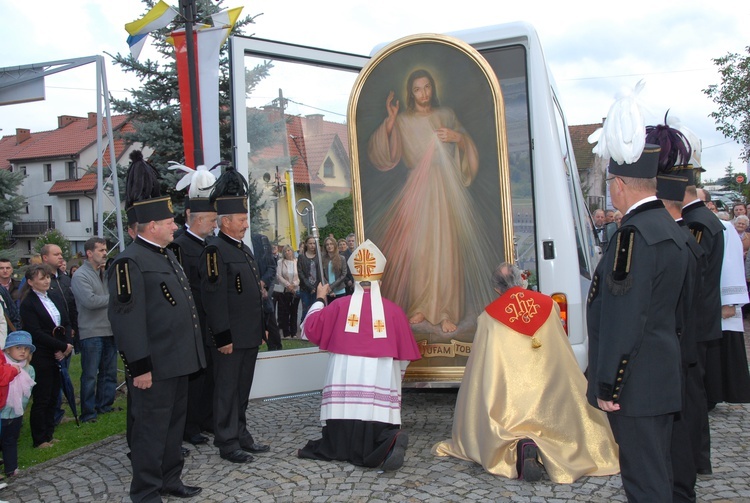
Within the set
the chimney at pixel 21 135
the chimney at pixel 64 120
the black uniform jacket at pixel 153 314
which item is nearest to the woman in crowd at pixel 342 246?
the black uniform jacket at pixel 153 314

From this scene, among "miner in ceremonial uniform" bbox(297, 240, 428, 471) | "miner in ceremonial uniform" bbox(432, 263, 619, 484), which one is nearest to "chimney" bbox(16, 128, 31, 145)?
"miner in ceremonial uniform" bbox(297, 240, 428, 471)

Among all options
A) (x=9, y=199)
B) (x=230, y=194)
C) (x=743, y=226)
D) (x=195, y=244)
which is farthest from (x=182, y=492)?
(x=9, y=199)

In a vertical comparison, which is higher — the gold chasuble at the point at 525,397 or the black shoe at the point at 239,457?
the gold chasuble at the point at 525,397

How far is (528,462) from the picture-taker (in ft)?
15.1

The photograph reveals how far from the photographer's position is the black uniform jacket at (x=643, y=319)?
3246 mm

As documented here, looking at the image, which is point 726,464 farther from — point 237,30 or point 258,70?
point 237,30

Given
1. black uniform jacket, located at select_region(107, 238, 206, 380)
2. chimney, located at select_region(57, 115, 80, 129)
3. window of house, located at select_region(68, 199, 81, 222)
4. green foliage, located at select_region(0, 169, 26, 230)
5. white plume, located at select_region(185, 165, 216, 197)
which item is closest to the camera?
black uniform jacket, located at select_region(107, 238, 206, 380)

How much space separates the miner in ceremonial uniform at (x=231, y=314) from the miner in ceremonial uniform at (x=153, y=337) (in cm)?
61

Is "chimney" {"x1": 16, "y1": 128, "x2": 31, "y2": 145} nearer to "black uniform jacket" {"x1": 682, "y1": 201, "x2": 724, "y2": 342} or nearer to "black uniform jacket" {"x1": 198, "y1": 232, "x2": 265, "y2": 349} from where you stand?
"black uniform jacket" {"x1": 198, "y1": 232, "x2": 265, "y2": 349}

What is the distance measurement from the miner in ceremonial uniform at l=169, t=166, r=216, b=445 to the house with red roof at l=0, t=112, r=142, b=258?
1525 inches

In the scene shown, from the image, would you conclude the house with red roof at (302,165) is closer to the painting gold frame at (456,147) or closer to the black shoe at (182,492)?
the painting gold frame at (456,147)

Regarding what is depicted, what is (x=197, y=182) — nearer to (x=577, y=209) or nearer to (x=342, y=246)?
(x=342, y=246)

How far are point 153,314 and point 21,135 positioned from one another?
51.3m

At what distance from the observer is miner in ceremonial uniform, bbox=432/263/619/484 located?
481 centimetres
